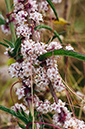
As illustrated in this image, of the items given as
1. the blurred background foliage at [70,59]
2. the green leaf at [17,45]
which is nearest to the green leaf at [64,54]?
the green leaf at [17,45]

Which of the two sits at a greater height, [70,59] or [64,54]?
[70,59]

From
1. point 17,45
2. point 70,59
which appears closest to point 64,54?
point 17,45

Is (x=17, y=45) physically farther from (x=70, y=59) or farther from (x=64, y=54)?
(x=70, y=59)

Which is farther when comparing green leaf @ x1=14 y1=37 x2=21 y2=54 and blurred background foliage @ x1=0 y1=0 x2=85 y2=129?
blurred background foliage @ x1=0 y1=0 x2=85 y2=129

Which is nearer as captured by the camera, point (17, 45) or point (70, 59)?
point (17, 45)

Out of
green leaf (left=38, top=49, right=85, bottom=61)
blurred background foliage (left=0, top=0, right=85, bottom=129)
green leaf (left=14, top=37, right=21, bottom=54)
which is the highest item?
blurred background foliage (left=0, top=0, right=85, bottom=129)

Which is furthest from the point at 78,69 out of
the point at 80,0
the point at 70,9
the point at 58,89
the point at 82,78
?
the point at 58,89

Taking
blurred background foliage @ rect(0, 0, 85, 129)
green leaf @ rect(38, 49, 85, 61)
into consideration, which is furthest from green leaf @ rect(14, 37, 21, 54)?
blurred background foliage @ rect(0, 0, 85, 129)

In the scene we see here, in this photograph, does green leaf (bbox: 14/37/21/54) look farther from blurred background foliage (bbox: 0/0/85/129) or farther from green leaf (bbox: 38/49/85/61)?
blurred background foliage (bbox: 0/0/85/129)

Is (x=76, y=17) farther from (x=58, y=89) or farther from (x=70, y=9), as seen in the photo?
(x=58, y=89)

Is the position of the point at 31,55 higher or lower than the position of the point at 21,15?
lower

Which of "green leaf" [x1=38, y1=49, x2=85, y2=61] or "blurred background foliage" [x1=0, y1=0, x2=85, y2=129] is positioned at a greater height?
"blurred background foliage" [x1=0, y1=0, x2=85, y2=129]
